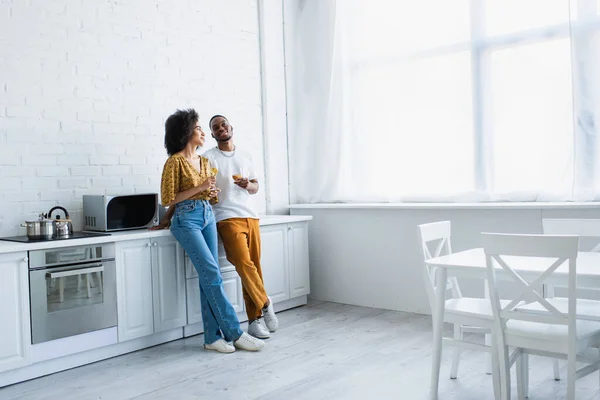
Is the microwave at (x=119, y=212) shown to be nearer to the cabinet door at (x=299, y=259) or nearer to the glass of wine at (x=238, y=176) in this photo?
the glass of wine at (x=238, y=176)

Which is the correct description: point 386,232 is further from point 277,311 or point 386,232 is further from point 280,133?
point 280,133

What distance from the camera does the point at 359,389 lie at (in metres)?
2.91

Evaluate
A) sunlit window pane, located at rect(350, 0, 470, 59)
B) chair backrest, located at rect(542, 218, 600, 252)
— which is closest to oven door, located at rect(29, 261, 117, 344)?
chair backrest, located at rect(542, 218, 600, 252)

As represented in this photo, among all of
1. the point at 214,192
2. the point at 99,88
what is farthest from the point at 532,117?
the point at 99,88

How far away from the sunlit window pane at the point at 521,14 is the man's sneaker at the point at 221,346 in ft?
8.91

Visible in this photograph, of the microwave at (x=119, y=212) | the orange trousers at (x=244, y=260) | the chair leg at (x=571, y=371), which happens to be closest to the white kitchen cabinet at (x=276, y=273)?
the orange trousers at (x=244, y=260)

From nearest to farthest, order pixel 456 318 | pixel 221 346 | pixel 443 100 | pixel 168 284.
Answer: pixel 456 318, pixel 221 346, pixel 168 284, pixel 443 100

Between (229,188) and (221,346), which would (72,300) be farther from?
(229,188)

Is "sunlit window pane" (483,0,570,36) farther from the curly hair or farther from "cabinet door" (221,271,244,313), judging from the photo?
"cabinet door" (221,271,244,313)

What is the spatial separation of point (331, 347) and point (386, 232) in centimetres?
125

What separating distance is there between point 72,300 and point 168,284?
649 millimetres

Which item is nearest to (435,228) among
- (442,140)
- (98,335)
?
(442,140)

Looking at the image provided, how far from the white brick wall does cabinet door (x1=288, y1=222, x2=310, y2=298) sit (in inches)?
37.9

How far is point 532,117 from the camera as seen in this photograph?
3.94 metres
